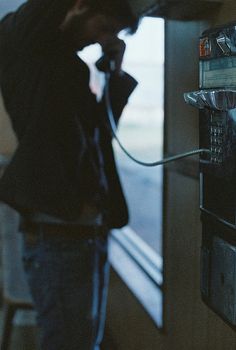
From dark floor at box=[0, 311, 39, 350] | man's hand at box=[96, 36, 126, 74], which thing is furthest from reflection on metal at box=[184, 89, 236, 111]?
dark floor at box=[0, 311, 39, 350]

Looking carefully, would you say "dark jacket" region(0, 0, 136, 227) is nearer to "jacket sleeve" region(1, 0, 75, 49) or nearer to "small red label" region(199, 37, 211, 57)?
"jacket sleeve" region(1, 0, 75, 49)

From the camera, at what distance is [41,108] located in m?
1.15

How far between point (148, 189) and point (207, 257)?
4927mm

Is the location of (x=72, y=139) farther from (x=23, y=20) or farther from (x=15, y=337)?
(x=15, y=337)

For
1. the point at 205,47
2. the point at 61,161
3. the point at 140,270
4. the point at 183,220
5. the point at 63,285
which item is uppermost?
the point at 205,47

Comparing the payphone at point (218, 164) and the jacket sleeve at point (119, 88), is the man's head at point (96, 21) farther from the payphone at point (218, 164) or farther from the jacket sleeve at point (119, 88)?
the payphone at point (218, 164)

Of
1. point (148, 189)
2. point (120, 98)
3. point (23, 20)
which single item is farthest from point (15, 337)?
point (148, 189)

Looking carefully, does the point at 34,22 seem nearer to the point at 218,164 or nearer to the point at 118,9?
the point at 118,9

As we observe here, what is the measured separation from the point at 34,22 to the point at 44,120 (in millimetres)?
203

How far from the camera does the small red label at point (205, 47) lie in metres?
0.86

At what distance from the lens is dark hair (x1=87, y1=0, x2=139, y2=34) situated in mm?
1177

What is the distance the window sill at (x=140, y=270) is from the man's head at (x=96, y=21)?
0.59 meters

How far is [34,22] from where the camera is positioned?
1.07m

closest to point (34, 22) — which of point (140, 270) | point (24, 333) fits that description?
point (24, 333)
